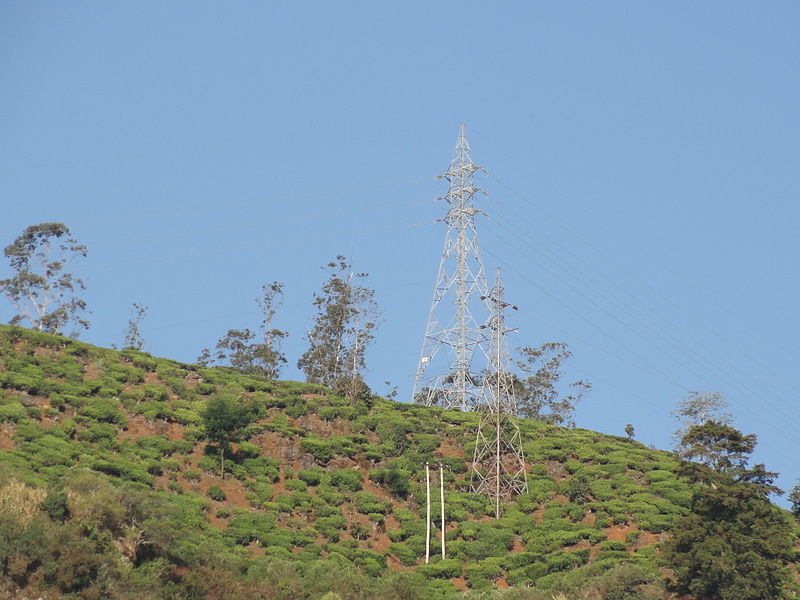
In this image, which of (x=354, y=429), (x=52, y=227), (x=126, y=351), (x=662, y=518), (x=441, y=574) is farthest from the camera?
(x=52, y=227)

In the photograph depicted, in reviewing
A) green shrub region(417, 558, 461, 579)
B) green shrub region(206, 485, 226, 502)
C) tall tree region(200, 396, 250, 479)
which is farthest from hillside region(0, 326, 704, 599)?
tall tree region(200, 396, 250, 479)

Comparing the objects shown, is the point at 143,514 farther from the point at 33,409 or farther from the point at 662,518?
the point at 662,518

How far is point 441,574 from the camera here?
52594mm

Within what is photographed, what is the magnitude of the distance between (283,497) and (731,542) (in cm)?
2144

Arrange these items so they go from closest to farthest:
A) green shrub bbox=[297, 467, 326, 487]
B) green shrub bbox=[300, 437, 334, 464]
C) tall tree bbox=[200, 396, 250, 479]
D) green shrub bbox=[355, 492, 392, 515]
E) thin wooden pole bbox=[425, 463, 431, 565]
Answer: thin wooden pole bbox=[425, 463, 431, 565], green shrub bbox=[355, 492, 392, 515], tall tree bbox=[200, 396, 250, 479], green shrub bbox=[297, 467, 326, 487], green shrub bbox=[300, 437, 334, 464]

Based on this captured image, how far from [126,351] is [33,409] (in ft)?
48.2

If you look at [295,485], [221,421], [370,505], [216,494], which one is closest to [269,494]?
[295,485]

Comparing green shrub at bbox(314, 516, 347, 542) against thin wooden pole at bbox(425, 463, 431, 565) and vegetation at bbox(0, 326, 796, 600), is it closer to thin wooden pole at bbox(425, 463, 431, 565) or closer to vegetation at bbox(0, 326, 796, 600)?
vegetation at bbox(0, 326, 796, 600)

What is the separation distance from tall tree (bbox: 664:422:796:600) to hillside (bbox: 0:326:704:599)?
2.65 m

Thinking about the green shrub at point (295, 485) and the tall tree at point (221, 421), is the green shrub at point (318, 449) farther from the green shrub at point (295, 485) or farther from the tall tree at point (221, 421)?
the tall tree at point (221, 421)

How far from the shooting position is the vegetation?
43.6 meters

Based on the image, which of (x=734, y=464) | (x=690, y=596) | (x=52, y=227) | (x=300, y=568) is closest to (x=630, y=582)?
(x=690, y=596)

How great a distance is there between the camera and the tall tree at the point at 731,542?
4503cm

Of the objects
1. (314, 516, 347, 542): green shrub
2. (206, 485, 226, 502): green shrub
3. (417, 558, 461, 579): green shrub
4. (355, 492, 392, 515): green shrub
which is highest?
(355, 492, 392, 515): green shrub
